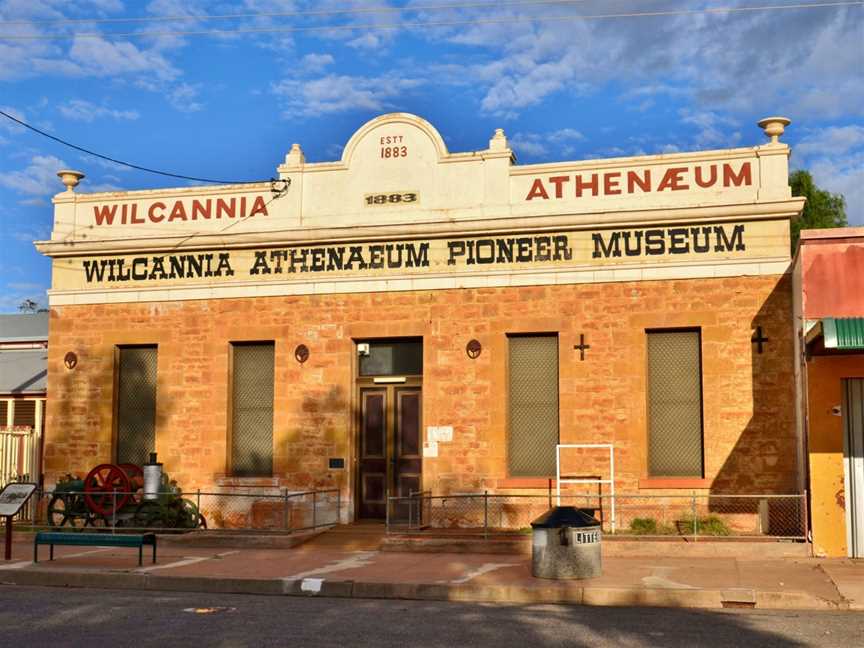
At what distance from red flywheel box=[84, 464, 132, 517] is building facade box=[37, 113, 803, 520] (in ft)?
4.21

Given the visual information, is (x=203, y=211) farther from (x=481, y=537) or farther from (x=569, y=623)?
(x=569, y=623)

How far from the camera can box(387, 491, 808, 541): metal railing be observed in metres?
17.2

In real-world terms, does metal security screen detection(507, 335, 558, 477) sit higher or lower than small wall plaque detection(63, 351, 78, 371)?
lower

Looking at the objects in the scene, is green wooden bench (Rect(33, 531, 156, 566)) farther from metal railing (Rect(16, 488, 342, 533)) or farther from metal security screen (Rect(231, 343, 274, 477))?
metal security screen (Rect(231, 343, 274, 477))

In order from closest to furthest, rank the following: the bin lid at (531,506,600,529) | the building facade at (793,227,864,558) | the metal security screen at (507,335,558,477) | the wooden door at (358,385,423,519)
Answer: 1. the bin lid at (531,506,600,529)
2. the building facade at (793,227,864,558)
3. the metal security screen at (507,335,558,477)
4. the wooden door at (358,385,423,519)

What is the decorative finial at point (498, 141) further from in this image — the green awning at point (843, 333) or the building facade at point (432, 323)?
the green awning at point (843, 333)

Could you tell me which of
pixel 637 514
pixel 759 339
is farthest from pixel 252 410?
pixel 759 339

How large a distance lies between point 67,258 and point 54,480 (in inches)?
178

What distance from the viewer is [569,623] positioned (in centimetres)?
1120

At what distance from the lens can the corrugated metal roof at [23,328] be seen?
30719 millimetres

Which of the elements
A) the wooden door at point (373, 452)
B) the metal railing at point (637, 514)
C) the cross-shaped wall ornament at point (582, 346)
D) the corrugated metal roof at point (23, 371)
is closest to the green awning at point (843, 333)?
the metal railing at point (637, 514)

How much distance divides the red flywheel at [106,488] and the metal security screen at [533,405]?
708 centimetres

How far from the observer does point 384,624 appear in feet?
36.7

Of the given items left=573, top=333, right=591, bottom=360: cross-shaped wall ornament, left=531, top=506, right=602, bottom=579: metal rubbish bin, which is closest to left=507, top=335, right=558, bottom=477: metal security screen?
left=573, top=333, right=591, bottom=360: cross-shaped wall ornament
